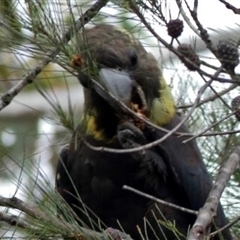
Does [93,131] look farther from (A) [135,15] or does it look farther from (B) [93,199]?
(A) [135,15]

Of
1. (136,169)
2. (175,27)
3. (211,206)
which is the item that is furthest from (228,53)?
(136,169)

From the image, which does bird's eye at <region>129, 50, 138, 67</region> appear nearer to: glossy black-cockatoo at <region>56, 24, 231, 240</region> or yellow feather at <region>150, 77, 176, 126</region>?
glossy black-cockatoo at <region>56, 24, 231, 240</region>

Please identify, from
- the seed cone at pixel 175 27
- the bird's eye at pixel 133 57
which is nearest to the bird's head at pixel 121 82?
the bird's eye at pixel 133 57

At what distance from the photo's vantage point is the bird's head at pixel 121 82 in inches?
85.7

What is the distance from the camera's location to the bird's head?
7.14 feet

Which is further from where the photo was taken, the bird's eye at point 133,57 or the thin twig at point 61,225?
the bird's eye at point 133,57

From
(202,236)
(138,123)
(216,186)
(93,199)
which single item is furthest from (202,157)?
(202,236)

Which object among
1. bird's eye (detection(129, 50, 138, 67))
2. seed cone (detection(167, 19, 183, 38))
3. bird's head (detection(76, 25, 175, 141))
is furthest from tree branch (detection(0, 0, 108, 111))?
bird's eye (detection(129, 50, 138, 67))

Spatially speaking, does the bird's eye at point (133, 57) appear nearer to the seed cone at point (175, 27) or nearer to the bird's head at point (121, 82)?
the bird's head at point (121, 82)

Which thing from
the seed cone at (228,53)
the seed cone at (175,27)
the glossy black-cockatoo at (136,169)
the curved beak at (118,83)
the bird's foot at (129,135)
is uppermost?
the seed cone at (175,27)

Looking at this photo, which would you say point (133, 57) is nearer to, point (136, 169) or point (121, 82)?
point (121, 82)

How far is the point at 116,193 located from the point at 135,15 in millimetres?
889

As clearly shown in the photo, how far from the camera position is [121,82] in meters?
2.25

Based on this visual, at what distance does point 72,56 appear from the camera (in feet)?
5.85
